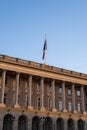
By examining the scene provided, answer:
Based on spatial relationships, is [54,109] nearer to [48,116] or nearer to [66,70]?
[48,116]

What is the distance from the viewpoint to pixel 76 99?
291 ft

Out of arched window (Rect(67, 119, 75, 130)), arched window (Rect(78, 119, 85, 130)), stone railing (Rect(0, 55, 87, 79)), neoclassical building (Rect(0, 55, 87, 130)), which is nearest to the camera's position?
neoclassical building (Rect(0, 55, 87, 130))

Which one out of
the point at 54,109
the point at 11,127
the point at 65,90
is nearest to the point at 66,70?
the point at 65,90

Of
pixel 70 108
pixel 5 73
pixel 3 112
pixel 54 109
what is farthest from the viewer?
pixel 70 108

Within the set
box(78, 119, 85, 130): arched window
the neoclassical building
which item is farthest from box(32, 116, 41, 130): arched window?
box(78, 119, 85, 130): arched window

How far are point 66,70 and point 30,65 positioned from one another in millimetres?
13856

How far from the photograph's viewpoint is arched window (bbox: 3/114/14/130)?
70.4m

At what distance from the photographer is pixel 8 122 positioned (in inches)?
2805

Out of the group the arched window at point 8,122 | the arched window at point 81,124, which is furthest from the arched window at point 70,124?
the arched window at point 8,122

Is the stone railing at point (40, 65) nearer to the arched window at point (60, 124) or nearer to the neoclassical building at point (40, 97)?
the neoclassical building at point (40, 97)

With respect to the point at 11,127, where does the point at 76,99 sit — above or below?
above

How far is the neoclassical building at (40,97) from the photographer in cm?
7262

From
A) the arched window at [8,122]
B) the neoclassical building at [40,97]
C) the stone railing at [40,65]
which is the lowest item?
the arched window at [8,122]

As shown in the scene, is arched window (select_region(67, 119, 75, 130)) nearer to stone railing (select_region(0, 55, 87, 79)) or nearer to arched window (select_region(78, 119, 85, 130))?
arched window (select_region(78, 119, 85, 130))
